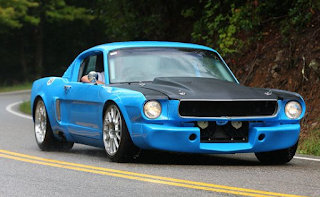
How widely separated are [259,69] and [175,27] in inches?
206

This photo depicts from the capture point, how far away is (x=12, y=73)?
54781 mm

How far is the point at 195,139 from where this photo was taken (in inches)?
347

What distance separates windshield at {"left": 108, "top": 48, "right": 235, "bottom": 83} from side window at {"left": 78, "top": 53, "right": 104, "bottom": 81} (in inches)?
16.6

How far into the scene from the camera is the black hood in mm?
8898

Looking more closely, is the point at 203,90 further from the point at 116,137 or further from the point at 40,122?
the point at 40,122

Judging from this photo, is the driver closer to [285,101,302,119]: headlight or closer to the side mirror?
the side mirror

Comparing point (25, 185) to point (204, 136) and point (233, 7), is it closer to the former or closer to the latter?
point (204, 136)

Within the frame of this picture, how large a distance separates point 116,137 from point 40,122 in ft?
8.79

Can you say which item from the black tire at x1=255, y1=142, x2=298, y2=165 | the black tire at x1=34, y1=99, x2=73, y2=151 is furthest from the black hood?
the black tire at x1=34, y1=99, x2=73, y2=151

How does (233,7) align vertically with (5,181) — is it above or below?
above

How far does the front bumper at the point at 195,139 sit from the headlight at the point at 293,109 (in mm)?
180

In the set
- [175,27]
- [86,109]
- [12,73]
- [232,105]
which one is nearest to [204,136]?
[232,105]

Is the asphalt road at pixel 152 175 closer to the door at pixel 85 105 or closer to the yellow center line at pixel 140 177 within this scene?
the yellow center line at pixel 140 177

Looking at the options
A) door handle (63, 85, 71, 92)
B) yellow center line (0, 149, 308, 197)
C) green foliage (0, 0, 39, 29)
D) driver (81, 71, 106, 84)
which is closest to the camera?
yellow center line (0, 149, 308, 197)
